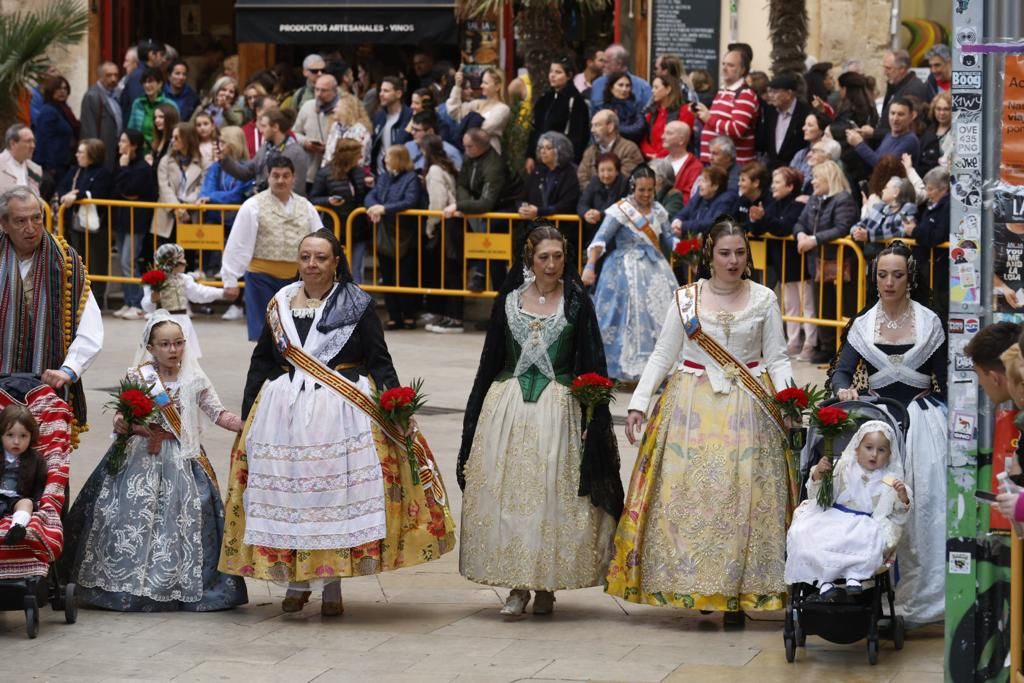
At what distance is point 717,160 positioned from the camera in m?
15.7

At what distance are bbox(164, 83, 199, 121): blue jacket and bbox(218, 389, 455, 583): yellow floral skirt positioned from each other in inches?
462

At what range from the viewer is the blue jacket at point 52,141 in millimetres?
19547

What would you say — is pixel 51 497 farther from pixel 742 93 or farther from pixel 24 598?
pixel 742 93

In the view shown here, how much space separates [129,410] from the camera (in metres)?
8.89

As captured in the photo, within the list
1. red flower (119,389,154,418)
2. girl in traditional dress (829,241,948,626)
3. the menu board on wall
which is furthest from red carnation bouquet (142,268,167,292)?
the menu board on wall

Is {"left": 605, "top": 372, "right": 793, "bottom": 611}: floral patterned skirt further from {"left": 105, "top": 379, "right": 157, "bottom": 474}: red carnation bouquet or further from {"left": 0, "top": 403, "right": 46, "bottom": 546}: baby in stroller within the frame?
{"left": 0, "top": 403, "right": 46, "bottom": 546}: baby in stroller

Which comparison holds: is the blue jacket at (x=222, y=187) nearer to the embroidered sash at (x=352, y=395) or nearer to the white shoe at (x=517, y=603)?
the embroidered sash at (x=352, y=395)

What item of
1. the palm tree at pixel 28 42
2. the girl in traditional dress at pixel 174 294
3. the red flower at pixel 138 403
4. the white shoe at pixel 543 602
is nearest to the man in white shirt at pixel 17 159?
the palm tree at pixel 28 42

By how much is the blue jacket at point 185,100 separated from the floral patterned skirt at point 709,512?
1231cm

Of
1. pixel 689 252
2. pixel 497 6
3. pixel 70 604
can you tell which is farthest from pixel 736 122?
pixel 70 604

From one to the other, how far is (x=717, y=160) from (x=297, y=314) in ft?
23.8

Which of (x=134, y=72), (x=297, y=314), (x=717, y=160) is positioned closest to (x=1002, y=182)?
(x=297, y=314)

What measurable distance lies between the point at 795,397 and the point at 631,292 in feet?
20.3

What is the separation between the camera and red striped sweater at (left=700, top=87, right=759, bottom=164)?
16391 mm
